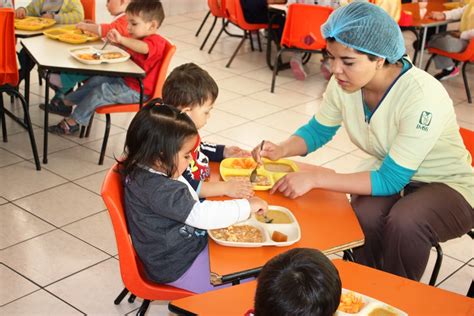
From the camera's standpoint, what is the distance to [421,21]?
6074mm

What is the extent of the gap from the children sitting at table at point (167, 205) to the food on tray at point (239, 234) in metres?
0.03

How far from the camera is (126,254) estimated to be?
2.29m

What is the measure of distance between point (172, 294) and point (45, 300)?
895mm

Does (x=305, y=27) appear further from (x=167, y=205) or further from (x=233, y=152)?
(x=167, y=205)

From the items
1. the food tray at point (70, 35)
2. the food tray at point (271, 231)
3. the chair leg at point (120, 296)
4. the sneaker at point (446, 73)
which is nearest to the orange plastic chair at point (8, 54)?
the food tray at point (70, 35)

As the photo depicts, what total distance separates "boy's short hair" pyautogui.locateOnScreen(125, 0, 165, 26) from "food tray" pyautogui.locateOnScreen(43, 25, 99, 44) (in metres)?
0.35

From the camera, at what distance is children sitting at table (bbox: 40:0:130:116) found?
4590mm

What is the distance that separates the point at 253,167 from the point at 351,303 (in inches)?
39.7

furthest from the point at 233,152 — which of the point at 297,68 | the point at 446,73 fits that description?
the point at 446,73

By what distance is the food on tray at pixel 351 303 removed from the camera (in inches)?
71.1

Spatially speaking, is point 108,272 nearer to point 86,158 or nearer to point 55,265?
point 55,265

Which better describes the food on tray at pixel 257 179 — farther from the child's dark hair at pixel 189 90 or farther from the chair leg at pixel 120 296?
the chair leg at pixel 120 296

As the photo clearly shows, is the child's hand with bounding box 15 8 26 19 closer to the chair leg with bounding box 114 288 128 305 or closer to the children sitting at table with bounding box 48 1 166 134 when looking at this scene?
the children sitting at table with bounding box 48 1 166 134

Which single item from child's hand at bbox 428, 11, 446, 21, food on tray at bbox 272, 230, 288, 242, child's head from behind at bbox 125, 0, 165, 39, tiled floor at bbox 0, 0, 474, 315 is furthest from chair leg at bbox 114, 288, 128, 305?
child's hand at bbox 428, 11, 446, 21
